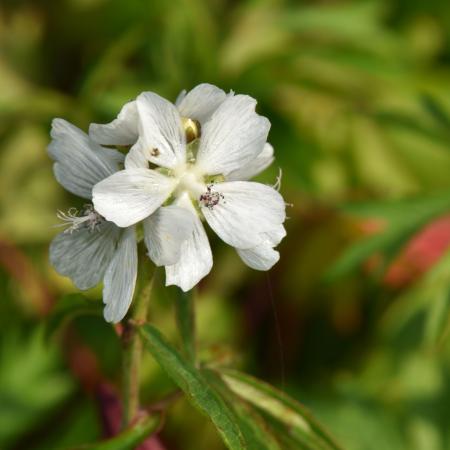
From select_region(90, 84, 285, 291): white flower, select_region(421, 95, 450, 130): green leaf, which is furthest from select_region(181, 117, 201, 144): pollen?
select_region(421, 95, 450, 130): green leaf

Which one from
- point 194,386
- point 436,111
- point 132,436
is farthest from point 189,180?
point 436,111

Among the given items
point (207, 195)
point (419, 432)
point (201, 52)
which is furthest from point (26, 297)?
point (207, 195)

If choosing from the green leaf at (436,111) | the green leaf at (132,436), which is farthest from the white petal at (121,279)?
the green leaf at (436,111)

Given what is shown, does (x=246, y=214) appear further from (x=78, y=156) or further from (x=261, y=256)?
(x=78, y=156)

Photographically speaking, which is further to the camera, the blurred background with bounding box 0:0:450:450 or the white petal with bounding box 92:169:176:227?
the blurred background with bounding box 0:0:450:450

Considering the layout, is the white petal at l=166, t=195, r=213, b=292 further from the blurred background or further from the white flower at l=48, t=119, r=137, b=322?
the blurred background

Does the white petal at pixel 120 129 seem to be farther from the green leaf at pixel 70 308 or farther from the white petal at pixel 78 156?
the green leaf at pixel 70 308
